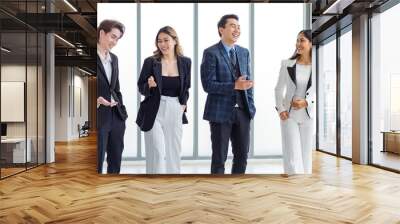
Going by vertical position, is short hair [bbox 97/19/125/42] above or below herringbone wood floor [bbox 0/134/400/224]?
above

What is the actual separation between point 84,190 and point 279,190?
2.68 m

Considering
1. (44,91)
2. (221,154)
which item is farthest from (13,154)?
(221,154)

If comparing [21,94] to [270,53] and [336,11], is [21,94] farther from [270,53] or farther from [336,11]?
[336,11]

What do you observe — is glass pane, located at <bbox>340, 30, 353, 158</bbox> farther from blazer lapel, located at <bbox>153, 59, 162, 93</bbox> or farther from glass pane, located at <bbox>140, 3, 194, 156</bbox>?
blazer lapel, located at <bbox>153, 59, 162, 93</bbox>

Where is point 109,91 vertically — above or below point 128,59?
below

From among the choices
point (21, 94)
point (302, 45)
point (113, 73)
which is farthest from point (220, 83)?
point (21, 94)

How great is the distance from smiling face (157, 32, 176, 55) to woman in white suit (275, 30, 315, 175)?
1.79 meters

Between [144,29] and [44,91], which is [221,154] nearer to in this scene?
[144,29]

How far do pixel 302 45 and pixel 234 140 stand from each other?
1885mm

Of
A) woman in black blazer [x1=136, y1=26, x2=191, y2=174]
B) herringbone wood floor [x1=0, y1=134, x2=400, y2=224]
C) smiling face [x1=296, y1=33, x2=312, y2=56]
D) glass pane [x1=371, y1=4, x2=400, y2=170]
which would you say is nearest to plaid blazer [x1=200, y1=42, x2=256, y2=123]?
woman in black blazer [x1=136, y1=26, x2=191, y2=174]

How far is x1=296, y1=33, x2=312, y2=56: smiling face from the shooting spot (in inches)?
257

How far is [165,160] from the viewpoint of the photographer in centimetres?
636

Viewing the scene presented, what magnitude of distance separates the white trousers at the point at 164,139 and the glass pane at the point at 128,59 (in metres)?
0.29

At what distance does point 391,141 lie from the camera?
24.9ft
